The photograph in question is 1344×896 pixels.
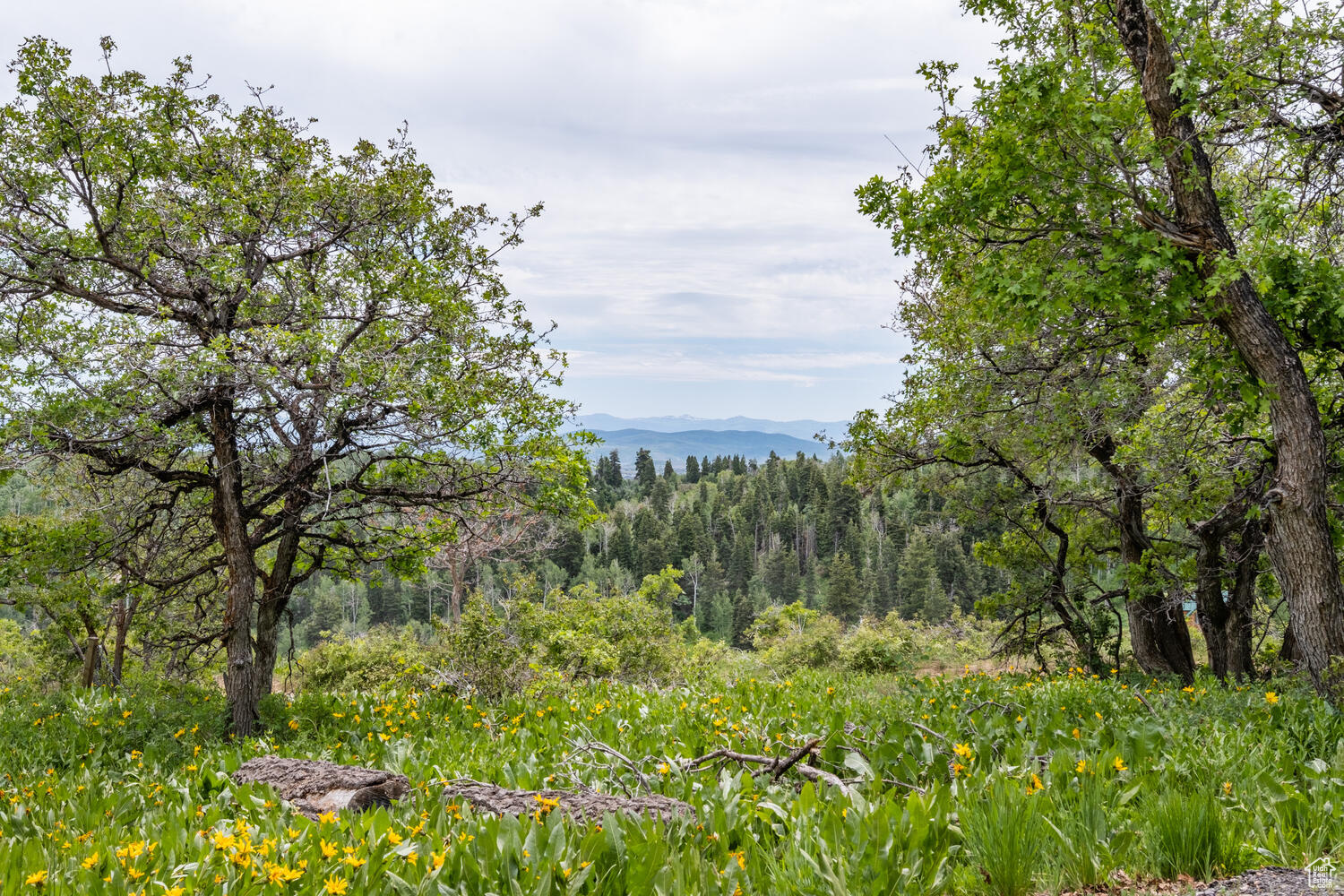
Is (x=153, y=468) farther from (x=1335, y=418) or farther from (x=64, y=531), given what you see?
(x=1335, y=418)

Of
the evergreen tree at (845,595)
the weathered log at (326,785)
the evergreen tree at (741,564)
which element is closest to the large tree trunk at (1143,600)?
the weathered log at (326,785)

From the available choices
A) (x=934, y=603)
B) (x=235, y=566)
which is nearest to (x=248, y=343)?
(x=235, y=566)

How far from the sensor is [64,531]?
8.95 m

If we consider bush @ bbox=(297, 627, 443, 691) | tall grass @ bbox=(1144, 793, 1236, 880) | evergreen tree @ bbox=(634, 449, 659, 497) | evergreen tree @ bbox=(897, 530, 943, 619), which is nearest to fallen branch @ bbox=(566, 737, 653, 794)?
tall grass @ bbox=(1144, 793, 1236, 880)

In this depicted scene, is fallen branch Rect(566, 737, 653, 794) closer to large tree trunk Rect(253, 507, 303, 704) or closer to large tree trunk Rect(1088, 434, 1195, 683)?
large tree trunk Rect(253, 507, 303, 704)

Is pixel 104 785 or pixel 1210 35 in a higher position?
pixel 1210 35

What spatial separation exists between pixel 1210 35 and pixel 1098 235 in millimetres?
2072

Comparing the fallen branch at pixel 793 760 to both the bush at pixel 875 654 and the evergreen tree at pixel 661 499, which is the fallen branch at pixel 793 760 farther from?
the evergreen tree at pixel 661 499

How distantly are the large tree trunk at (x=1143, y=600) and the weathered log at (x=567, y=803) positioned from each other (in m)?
9.33

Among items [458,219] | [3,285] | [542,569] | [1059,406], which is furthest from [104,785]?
[542,569]

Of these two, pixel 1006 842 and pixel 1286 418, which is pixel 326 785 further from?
pixel 1286 418

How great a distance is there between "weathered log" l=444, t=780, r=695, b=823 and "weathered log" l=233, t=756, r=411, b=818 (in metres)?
0.42

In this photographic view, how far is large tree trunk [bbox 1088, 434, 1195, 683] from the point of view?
36.0 ft

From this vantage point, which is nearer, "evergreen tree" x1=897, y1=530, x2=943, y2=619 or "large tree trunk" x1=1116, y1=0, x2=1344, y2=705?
"large tree trunk" x1=1116, y1=0, x2=1344, y2=705
